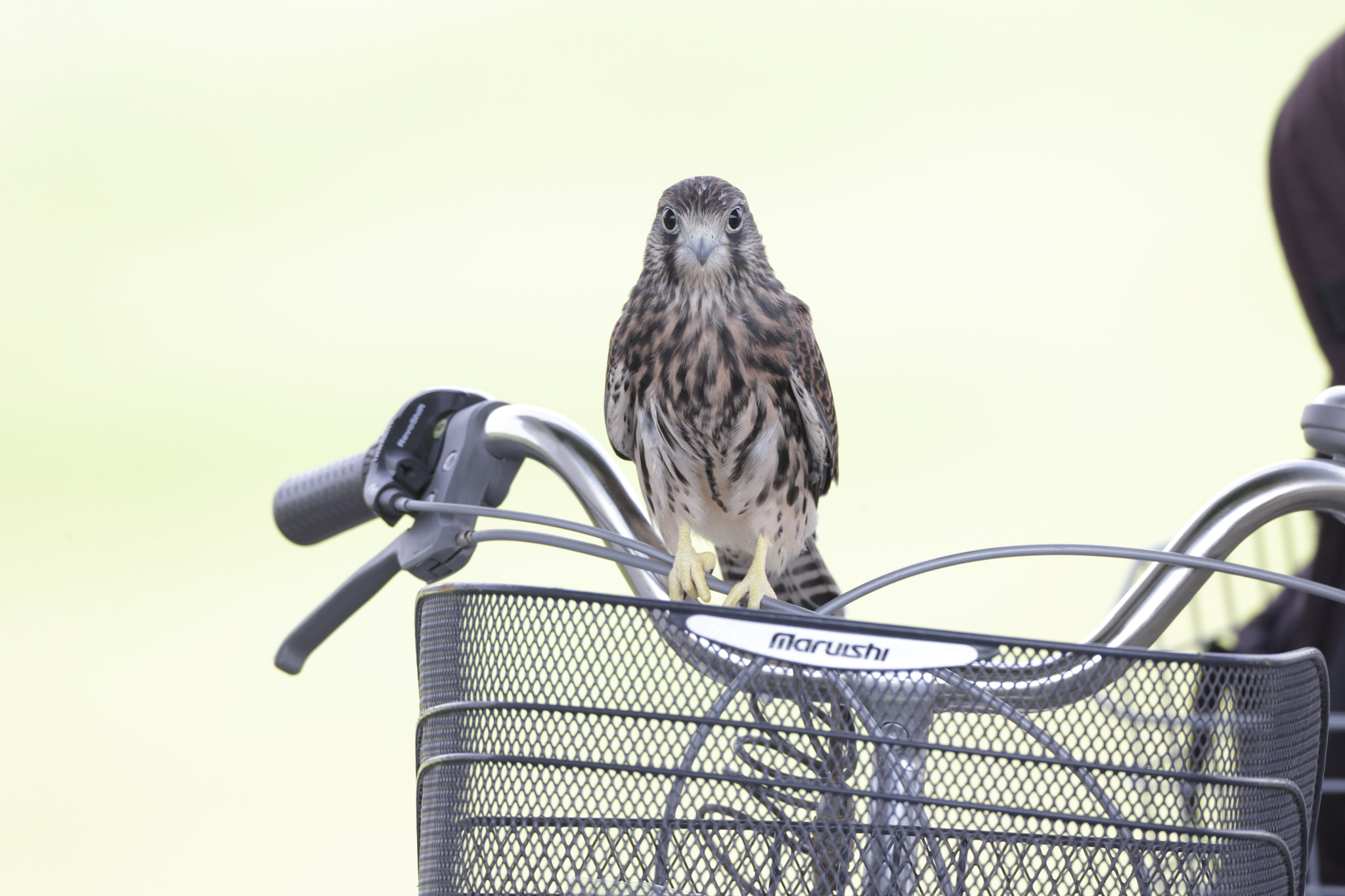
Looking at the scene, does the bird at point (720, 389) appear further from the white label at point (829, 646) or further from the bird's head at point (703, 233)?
the white label at point (829, 646)

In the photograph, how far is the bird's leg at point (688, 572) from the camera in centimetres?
79

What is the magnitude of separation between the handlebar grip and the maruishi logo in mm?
371

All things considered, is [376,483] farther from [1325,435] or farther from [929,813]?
[1325,435]

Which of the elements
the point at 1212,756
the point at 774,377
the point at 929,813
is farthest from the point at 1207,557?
the point at 774,377

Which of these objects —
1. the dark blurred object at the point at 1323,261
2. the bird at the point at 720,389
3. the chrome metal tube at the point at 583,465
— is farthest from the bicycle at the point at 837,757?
the dark blurred object at the point at 1323,261

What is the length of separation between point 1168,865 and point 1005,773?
10cm

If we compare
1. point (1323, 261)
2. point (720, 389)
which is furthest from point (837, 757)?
point (1323, 261)

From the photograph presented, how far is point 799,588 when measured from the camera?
1166mm

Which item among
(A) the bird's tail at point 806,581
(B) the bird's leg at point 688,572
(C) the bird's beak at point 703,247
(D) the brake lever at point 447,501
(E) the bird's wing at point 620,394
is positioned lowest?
(A) the bird's tail at point 806,581

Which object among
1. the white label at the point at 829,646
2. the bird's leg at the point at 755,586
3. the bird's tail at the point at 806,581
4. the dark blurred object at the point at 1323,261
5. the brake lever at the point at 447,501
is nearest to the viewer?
the white label at the point at 829,646

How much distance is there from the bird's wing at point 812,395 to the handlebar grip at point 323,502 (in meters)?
0.39

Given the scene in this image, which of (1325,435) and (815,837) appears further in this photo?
(1325,435)

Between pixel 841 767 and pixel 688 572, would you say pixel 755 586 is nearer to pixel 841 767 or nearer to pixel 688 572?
pixel 688 572

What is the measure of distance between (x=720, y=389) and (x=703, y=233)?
0.48 feet
